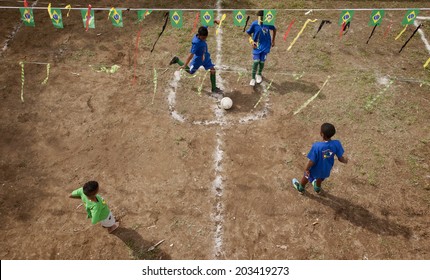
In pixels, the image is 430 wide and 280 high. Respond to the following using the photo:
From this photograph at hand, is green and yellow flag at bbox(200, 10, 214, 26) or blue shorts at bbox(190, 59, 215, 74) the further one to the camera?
green and yellow flag at bbox(200, 10, 214, 26)

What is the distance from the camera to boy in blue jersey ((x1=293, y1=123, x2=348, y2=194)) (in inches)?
219

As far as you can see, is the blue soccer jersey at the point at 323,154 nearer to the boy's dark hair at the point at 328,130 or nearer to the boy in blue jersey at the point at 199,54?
the boy's dark hair at the point at 328,130

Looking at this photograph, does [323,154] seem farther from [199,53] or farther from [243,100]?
[199,53]

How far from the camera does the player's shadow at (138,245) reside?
5.86m

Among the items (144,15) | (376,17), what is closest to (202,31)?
(144,15)

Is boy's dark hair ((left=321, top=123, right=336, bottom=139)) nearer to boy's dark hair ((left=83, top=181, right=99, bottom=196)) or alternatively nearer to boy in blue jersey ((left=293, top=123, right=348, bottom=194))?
boy in blue jersey ((left=293, top=123, right=348, bottom=194))

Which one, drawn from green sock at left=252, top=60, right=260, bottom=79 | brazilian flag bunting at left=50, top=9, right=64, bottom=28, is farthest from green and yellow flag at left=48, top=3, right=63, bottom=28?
green sock at left=252, top=60, right=260, bottom=79

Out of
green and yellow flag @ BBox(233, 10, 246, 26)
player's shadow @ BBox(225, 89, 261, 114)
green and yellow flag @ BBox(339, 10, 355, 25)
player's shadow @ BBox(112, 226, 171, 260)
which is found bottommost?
player's shadow @ BBox(112, 226, 171, 260)

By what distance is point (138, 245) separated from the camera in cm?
600

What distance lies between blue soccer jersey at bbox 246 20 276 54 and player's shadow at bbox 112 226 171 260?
542cm

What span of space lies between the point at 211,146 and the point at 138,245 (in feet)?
8.95

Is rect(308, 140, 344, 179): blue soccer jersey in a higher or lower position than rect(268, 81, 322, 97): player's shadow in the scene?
higher

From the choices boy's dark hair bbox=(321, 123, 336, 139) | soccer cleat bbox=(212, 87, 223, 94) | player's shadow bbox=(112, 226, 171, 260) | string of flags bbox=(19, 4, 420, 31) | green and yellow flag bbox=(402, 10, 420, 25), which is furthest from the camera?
soccer cleat bbox=(212, 87, 223, 94)

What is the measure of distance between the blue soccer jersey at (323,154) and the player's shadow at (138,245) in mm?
3113
